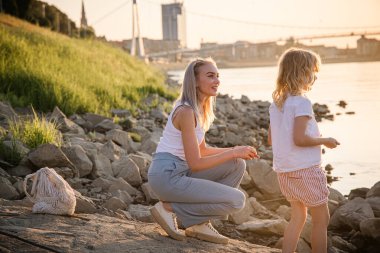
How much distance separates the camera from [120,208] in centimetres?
351

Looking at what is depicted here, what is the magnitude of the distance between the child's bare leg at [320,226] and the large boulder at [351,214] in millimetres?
1430

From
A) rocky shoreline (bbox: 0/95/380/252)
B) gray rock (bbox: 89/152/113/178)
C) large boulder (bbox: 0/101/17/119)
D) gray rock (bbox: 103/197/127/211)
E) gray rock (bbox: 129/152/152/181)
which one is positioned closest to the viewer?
rocky shoreline (bbox: 0/95/380/252)

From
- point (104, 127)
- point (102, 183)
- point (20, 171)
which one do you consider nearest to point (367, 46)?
point (104, 127)

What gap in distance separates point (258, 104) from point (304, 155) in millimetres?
13175

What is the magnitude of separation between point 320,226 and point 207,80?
94 cm

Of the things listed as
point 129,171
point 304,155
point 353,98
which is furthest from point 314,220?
point 353,98

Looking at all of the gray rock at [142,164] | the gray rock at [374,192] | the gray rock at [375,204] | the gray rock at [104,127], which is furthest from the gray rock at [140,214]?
the gray rock at [104,127]

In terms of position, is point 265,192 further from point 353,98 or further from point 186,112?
point 353,98

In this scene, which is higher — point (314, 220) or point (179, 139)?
point (179, 139)

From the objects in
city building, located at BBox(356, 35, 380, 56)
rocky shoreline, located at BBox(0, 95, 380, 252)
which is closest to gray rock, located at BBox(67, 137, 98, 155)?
rocky shoreline, located at BBox(0, 95, 380, 252)

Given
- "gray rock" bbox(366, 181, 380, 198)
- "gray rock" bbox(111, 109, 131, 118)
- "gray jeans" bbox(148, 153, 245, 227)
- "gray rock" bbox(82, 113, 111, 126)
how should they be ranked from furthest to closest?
1. "gray rock" bbox(111, 109, 131, 118)
2. "gray rock" bbox(82, 113, 111, 126)
3. "gray rock" bbox(366, 181, 380, 198)
4. "gray jeans" bbox(148, 153, 245, 227)

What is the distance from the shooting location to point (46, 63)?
866 centimetres

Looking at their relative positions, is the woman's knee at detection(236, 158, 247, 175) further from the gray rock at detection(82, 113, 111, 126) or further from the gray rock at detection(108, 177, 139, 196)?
the gray rock at detection(82, 113, 111, 126)

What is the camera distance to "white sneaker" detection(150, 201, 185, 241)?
272cm
